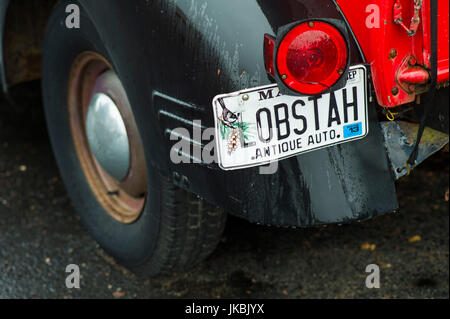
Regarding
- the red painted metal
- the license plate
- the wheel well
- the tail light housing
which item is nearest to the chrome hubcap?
the wheel well

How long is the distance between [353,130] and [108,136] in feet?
3.45

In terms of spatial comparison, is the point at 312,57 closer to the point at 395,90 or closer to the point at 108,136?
the point at 395,90

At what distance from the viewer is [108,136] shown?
234 centimetres

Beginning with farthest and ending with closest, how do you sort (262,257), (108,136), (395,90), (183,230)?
1. (262,257)
2. (108,136)
3. (183,230)
4. (395,90)

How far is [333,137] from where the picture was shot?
1.65 metres

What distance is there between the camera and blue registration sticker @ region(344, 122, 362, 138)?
65.5 inches

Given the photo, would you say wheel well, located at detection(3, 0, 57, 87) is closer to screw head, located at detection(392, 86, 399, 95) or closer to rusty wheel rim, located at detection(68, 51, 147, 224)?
rusty wheel rim, located at detection(68, 51, 147, 224)

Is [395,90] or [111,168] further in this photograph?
[111,168]

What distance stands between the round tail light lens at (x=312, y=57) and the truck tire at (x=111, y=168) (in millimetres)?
547

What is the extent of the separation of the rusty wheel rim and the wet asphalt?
0.28 m

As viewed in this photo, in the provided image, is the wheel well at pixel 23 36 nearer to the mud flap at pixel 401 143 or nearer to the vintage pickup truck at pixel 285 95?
the vintage pickup truck at pixel 285 95

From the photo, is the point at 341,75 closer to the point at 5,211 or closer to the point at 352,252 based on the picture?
the point at 352,252

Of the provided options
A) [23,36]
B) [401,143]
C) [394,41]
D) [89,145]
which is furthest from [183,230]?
[23,36]

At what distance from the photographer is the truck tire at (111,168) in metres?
2.14
